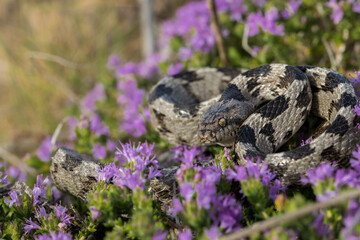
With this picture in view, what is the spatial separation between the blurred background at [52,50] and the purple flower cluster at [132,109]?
1605 millimetres

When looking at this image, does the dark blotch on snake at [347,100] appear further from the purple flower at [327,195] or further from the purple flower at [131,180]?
the purple flower at [131,180]

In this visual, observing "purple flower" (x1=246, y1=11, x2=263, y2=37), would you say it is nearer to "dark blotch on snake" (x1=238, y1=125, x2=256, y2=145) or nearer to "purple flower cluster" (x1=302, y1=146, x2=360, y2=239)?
"dark blotch on snake" (x1=238, y1=125, x2=256, y2=145)

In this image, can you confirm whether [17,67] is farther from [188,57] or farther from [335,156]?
[335,156]

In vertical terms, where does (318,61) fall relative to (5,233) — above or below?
above

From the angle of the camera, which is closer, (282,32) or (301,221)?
(301,221)

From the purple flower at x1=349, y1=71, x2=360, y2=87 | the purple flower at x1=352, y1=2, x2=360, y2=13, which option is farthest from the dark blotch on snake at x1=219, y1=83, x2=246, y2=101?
the purple flower at x1=352, y1=2, x2=360, y2=13

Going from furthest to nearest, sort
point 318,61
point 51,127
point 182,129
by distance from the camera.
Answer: point 51,127, point 318,61, point 182,129

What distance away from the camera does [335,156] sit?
351cm

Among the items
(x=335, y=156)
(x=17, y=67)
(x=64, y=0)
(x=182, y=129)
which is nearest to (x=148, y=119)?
(x=182, y=129)

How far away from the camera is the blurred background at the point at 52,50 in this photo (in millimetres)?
10133

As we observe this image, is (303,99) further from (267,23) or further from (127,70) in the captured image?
(127,70)

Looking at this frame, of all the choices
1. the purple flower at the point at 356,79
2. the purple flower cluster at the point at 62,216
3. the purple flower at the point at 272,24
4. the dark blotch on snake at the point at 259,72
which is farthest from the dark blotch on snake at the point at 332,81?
the purple flower cluster at the point at 62,216

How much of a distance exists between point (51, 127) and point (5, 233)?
19.3 feet

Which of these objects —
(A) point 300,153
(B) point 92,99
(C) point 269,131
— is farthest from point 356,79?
(B) point 92,99
